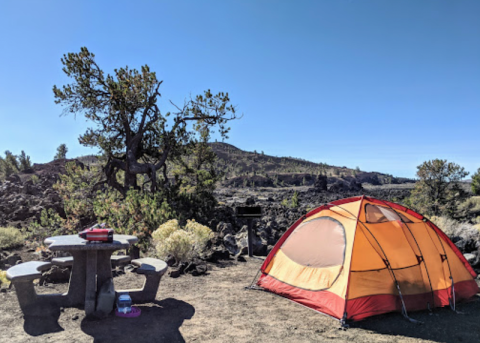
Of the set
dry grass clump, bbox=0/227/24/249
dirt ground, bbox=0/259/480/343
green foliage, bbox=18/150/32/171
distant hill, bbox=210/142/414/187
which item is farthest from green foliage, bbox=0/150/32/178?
dirt ground, bbox=0/259/480/343

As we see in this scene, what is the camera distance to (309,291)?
223 inches

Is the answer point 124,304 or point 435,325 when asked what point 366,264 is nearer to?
point 435,325

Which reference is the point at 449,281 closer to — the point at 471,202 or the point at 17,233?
the point at 17,233

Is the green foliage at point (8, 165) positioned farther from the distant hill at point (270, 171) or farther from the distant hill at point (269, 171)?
the distant hill at point (270, 171)

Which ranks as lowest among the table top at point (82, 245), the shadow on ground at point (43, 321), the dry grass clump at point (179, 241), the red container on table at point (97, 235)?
the shadow on ground at point (43, 321)

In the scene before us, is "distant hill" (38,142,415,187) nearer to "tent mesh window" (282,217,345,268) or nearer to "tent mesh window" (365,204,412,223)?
"tent mesh window" (282,217,345,268)

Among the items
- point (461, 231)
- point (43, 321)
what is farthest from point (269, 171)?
point (43, 321)

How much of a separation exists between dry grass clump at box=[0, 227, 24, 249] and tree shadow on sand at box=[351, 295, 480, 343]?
1137 centimetres

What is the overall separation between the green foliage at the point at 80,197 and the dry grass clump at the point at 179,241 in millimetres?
4667

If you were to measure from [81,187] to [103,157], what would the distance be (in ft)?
5.67

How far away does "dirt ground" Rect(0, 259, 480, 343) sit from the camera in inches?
173

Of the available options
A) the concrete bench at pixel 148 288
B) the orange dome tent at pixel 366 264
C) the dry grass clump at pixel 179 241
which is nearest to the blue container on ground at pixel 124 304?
the concrete bench at pixel 148 288

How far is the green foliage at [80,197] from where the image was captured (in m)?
12.5

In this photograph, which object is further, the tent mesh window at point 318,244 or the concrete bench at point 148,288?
the tent mesh window at point 318,244
